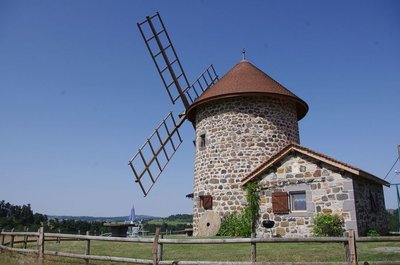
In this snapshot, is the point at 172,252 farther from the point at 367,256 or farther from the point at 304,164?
the point at 304,164

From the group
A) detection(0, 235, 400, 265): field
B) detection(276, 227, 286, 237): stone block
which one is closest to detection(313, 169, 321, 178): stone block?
detection(276, 227, 286, 237): stone block

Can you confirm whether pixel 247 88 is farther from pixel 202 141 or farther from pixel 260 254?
pixel 260 254

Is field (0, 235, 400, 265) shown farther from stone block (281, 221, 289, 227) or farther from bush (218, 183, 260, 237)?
bush (218, 183, 260, 237)

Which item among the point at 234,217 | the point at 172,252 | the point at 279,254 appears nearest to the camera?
the point at 279,254

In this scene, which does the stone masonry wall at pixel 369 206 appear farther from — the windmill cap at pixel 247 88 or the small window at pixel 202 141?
the small window at pixel 202 141

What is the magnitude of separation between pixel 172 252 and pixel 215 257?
1.66m

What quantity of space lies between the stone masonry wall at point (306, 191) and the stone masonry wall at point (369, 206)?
18.1 inches

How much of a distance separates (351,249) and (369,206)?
7.21 meters

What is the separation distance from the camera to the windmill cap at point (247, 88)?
1475 cm

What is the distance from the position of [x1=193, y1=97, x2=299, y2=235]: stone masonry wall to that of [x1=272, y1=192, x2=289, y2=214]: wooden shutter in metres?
1.89

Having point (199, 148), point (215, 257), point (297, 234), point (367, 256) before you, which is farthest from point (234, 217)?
point (367, 256)

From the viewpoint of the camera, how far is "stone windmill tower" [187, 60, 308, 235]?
14320mm

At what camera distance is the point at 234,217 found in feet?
44.5

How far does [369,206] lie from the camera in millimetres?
12375
